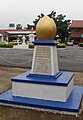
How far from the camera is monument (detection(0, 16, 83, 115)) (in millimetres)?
→ 6758

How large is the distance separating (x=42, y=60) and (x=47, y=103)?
4.54 ft

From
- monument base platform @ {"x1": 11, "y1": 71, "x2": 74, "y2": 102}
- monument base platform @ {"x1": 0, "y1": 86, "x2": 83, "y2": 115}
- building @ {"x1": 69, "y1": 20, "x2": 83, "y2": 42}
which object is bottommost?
monument base platform @ {"x1": 0, "y1": 86, "x2": 83, "y2": 115}

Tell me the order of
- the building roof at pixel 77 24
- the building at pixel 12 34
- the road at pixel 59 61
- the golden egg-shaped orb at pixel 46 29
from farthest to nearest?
the building at pixel 12 34 < the building roof at pixel 77 24 < the road at pixel 59 61 < the golden egg-shaped orb at pixel 46 29

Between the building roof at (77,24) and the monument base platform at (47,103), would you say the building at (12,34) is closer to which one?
the building roof at (77,24)

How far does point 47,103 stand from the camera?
266 inches

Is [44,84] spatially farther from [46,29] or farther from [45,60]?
[46,29]

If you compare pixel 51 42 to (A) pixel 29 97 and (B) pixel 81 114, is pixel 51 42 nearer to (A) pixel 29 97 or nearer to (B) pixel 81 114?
(A) pixel 29 97

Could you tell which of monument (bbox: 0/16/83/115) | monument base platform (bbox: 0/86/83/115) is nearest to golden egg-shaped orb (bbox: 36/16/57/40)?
monument (bbox: 0/16/83/115)

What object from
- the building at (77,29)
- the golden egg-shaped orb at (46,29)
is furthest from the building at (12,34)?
the golden egg-shaped orb at (46,29)

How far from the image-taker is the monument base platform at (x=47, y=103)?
6.41 meters

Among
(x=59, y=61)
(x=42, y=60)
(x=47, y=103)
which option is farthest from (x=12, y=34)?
(x=47, y=103)

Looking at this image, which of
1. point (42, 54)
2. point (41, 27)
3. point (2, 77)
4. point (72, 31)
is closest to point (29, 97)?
point (42, 54)

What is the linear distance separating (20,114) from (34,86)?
41.4 inches

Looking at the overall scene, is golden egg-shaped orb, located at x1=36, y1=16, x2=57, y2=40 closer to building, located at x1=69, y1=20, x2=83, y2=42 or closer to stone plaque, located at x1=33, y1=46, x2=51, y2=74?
stone plaque, located at x1=33, y1=46, x2=51, y2=74
